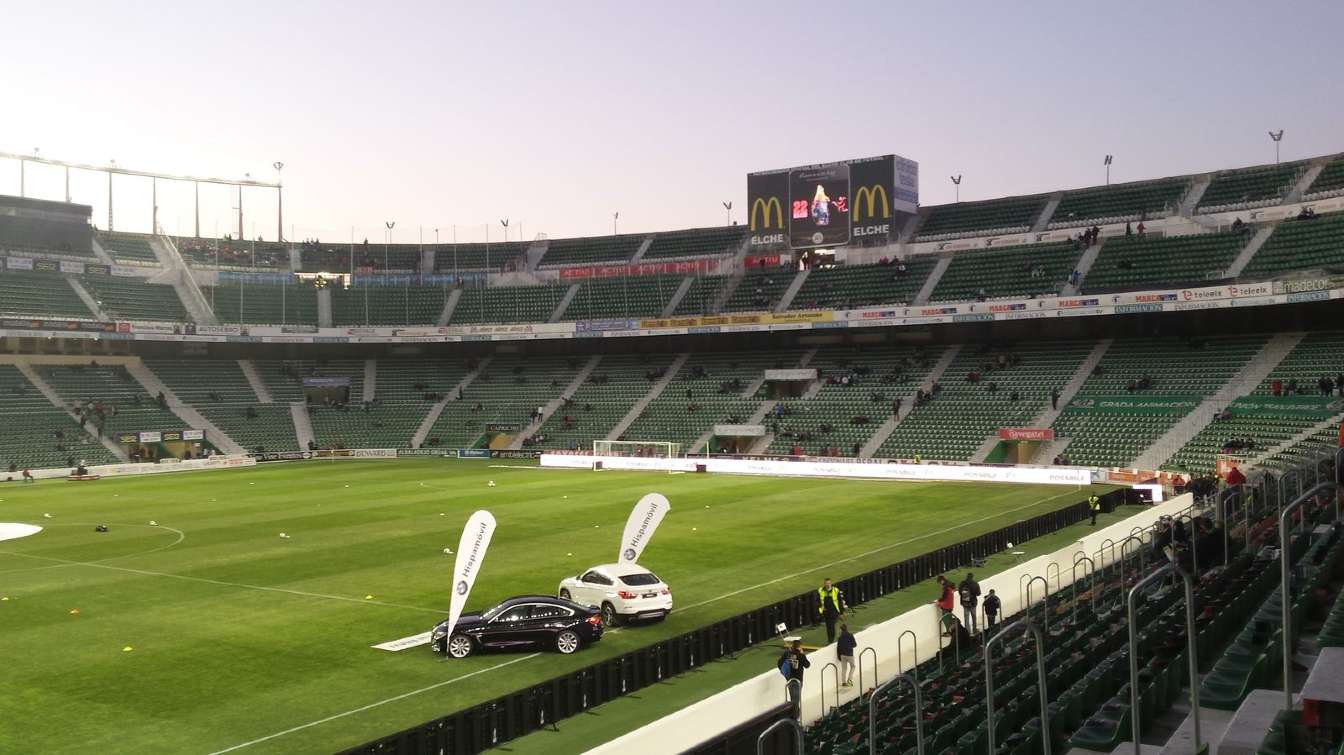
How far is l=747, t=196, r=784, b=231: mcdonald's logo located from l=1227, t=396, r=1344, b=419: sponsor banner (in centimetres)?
3393

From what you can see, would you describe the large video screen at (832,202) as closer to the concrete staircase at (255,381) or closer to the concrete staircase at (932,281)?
the concrete staircase at (932,281)

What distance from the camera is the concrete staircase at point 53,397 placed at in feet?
236

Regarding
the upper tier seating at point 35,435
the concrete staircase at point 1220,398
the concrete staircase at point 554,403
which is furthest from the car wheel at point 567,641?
the concrete staircase at point 554,403

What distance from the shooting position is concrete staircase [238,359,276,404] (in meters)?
85.9

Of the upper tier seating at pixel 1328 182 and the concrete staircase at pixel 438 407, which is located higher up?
the upper tier seating at pixel 1328 182

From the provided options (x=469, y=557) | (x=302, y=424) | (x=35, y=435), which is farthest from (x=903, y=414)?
(x=35, y=435)

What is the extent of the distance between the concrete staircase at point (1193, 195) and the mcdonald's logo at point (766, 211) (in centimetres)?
Answer: 2743

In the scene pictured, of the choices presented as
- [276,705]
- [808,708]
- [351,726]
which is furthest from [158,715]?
[808,708]

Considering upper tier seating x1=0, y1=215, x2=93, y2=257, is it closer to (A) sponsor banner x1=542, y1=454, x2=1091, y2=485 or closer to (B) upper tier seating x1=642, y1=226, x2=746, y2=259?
(A) sponsor banner x1=542, y1=454, x2=1091, y2=485

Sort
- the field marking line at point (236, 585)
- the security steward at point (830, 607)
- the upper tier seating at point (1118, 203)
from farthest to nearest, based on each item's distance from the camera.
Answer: the upper tier seating at point (1118, 203) < the field marking line at point (236, 585) < the security steward at point (830, 607)

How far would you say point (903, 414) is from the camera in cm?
6844

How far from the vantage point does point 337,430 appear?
84062 mm

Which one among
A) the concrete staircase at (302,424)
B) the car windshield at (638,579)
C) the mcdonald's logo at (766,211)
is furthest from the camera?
the concrete staircase at (302,424)

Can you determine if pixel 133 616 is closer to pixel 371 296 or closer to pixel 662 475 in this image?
pixel 662 475
